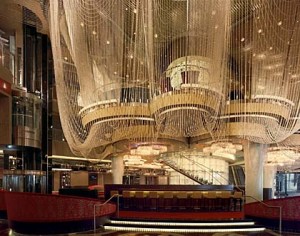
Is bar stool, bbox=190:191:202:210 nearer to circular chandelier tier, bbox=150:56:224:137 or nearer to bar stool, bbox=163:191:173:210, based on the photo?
bar stool, bbox=163:191:173:210

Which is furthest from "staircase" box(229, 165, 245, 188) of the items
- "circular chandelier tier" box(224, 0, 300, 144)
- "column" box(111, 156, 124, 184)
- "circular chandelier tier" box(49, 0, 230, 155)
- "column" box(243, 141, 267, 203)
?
"circular chandelier tier" box(49, 0, 230, 155)

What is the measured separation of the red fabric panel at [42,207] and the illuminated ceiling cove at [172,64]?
2884 mm

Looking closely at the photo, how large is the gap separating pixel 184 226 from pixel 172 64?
4.23m

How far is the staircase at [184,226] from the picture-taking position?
9.20 metres

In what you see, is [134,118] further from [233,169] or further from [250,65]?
[233,169]

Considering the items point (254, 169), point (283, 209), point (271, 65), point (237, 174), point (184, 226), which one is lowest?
point (237, 174)

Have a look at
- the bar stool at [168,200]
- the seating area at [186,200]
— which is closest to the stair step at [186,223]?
the seating area at [186,200]

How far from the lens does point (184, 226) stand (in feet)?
31.3

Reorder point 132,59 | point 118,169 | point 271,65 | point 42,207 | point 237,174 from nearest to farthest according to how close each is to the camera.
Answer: point 42,207
point 271,65
point 132,59
point 118,169
point 237,174

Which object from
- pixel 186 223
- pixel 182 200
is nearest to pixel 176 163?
pixel 182 200

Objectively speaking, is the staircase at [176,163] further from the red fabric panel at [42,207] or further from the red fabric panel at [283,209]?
the red fabric panel at [42,207]

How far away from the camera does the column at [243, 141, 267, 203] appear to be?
16.2m

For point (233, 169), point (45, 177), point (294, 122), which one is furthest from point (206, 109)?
point (233, 169)

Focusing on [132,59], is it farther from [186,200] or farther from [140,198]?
[186,200]
